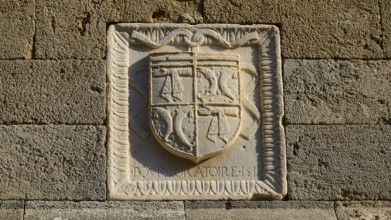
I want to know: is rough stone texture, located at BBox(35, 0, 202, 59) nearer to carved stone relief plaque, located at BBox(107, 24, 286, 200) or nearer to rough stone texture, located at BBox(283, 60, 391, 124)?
carved stone relief plaque, located at BBox(107, 24, 286, 200)

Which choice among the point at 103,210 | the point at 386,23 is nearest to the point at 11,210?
the point at 103,210

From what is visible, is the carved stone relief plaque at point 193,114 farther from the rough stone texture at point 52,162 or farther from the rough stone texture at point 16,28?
the rough stone texture at point 16,28

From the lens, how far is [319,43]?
700 cm

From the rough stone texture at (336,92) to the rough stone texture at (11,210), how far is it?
2035mm

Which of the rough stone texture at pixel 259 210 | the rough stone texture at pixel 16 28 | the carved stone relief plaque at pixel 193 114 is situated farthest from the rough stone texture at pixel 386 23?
the rough stone texture at pixel 16 28

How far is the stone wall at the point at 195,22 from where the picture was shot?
6.52 m

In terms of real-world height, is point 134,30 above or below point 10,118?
above

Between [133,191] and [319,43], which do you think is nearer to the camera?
[133,191]

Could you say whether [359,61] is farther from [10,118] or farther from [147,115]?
[10,118]

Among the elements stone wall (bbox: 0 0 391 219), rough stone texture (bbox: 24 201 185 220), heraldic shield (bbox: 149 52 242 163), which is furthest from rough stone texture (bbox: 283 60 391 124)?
rough stone texture (bbox: 24 201 185 220)

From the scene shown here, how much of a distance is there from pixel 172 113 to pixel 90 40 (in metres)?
0.87

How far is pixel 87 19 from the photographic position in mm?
6973

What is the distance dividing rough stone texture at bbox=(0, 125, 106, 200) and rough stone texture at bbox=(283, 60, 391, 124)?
57.4 inches

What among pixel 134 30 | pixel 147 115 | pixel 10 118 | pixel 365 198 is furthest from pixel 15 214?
pixel 365 198
